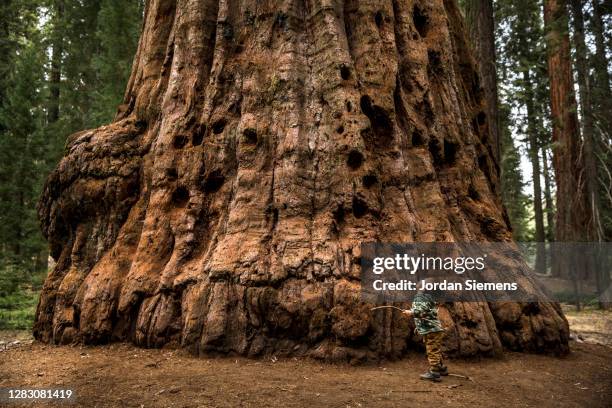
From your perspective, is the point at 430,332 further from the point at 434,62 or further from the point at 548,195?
the point at 548,195

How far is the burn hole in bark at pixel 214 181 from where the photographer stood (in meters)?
6.86

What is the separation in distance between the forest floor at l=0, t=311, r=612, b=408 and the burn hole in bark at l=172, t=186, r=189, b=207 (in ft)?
7.29

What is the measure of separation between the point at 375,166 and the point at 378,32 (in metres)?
2.32

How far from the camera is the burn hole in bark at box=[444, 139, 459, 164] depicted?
24.9 feet

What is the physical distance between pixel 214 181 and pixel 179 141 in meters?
0.95

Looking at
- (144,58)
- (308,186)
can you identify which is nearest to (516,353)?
(308,186)

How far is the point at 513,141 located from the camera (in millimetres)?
24344

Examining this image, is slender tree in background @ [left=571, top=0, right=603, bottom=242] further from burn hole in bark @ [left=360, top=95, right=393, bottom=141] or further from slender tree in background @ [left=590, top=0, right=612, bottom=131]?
burn hole in bark @ [left=360, top=95, right=393, bottom=141]

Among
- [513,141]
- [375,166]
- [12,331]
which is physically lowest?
[12,331]

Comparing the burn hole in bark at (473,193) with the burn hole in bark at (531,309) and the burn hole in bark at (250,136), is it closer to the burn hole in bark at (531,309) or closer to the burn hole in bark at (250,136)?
the burn hole in bark at (531,309)

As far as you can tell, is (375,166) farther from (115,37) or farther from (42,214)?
(115,37)

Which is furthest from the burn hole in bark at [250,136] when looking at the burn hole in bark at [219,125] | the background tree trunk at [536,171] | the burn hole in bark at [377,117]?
the background tree trunk at [536,171]

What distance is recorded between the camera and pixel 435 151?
7.44 meters

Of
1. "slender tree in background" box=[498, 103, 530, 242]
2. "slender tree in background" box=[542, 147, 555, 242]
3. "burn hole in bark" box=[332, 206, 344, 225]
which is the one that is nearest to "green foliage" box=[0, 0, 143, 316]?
"burn hole in bark" box=[332, 206, 344, 225]
